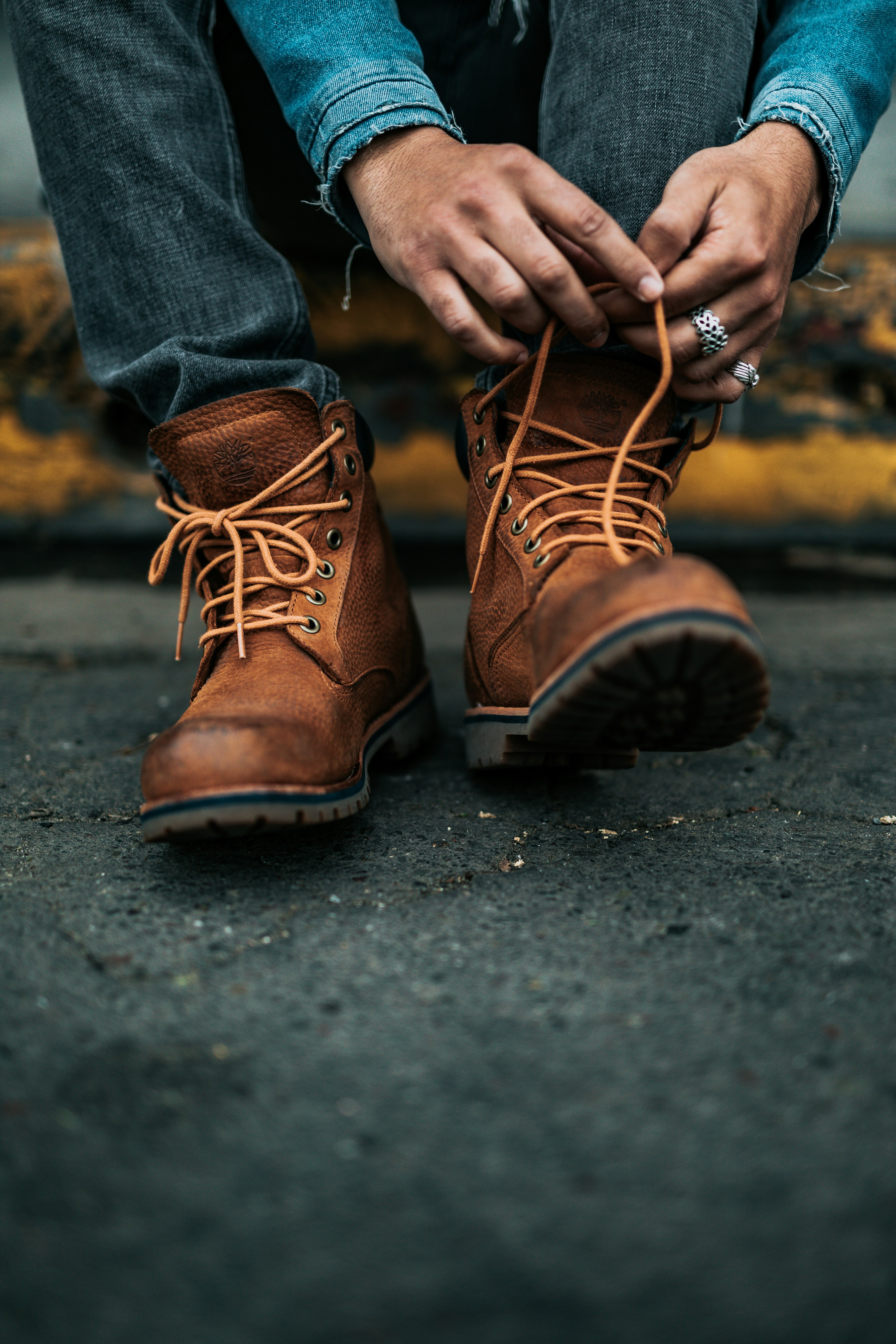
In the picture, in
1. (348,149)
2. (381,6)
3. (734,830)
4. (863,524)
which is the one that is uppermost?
(381,6)

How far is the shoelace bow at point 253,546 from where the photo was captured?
97cm

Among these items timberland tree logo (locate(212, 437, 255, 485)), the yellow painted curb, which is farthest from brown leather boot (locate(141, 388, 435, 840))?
the yellow painted curb

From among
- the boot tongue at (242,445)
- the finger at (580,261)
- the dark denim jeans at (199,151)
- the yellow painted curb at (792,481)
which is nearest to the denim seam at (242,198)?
the dark denim jeans at (199,151)

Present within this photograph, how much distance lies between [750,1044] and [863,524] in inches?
80.2

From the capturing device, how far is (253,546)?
3.27 feet

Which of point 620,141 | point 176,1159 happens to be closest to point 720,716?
point 176,1159

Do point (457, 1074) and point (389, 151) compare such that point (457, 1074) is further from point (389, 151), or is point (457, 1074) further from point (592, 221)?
point (389, 151)

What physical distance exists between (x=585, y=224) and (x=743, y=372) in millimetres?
270

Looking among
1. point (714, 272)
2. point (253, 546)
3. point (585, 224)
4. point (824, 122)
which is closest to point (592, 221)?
point (585, 224)

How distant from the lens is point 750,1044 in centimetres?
60

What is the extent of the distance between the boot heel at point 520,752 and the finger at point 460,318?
0.39 m

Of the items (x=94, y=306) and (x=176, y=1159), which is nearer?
(x=176, y=1159)

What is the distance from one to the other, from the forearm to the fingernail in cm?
29

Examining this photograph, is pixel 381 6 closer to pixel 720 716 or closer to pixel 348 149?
pixel 348 149
